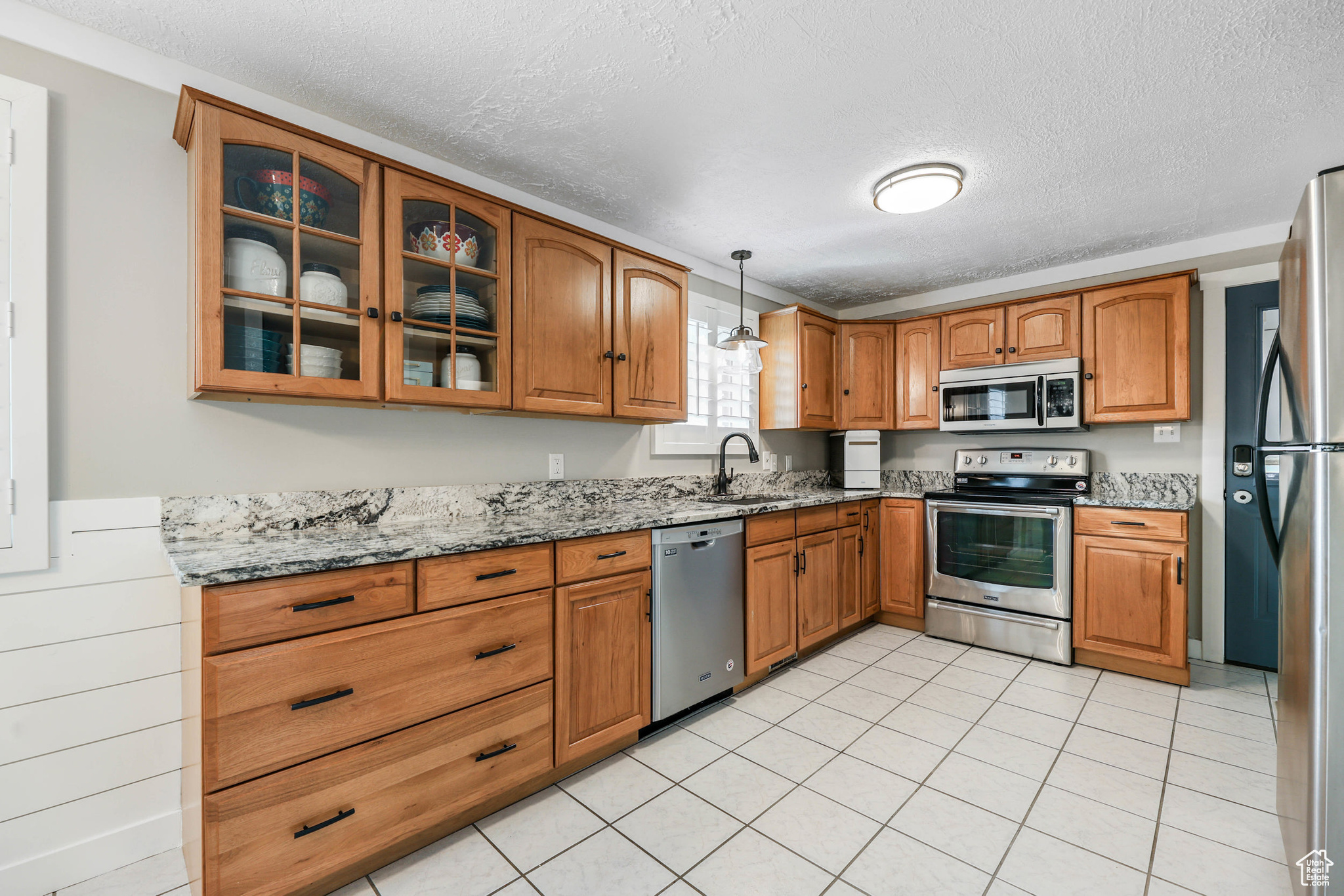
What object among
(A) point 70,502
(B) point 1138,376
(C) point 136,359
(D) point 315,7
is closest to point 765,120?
(D) point 315,7

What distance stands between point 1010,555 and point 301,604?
357 centimetres

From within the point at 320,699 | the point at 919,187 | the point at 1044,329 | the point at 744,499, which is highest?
the point at 919,187

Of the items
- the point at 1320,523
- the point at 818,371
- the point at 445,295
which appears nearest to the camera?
the point at 1320,523

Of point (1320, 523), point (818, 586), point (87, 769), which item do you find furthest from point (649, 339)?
point (87, 769)

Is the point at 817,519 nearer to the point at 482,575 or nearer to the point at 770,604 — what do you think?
the point at 770,604

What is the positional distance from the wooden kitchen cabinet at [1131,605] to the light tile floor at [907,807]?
0.69 ft

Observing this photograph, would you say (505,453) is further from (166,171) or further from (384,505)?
(166,171)

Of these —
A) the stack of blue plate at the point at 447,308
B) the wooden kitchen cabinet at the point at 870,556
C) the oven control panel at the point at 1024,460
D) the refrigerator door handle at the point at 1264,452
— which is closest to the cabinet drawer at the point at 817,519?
the wooden kitchen cabinet at the point at 870,556

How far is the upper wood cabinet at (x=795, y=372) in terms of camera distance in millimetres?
3855

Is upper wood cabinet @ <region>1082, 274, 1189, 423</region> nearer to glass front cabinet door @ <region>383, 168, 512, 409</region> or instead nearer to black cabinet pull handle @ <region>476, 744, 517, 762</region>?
glass front cabinet door @ <region>383, 168, 512, 409</region>

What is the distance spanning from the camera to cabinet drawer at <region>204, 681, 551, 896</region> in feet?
4.40

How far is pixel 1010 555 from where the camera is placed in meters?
3.41

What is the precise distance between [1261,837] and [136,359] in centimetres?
373

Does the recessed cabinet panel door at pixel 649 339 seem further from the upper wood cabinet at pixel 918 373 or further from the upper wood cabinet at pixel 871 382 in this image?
the upper wood cabinet at pixel 918 373
